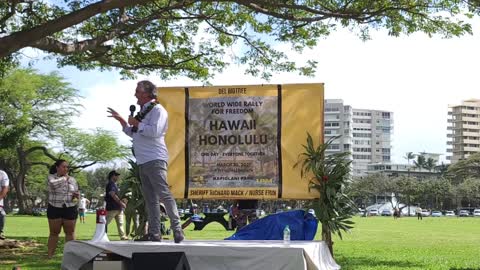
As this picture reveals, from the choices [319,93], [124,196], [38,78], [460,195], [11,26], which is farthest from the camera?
[460,195]

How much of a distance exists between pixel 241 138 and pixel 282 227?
4.59 ft

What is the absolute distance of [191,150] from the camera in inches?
340

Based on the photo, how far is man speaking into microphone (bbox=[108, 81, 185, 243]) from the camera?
242 inches

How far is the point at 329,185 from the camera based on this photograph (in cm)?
794

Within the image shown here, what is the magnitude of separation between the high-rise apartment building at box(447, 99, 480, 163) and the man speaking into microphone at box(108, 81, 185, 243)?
→ 188096mm

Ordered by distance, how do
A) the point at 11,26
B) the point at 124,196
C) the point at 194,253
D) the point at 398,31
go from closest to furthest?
1. the point at 194,253
2. the point at 124,196
3. the point at 398,31
4. the point at 11,26

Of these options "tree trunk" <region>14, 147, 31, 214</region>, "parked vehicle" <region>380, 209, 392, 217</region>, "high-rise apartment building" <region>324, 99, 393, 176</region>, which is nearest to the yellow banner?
"tree trunk" <region>14, 147, 31, 214</region>

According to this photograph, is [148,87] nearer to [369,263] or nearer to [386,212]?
[369,263]

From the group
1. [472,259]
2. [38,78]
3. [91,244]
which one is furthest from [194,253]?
[38,78]

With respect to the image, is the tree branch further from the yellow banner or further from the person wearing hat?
the person wearing hat

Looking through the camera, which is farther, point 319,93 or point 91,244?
point 319,93

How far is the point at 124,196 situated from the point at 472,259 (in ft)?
22.0

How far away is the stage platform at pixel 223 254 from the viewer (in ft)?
17.6

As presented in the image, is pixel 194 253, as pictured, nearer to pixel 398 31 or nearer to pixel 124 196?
pixel 124 196
